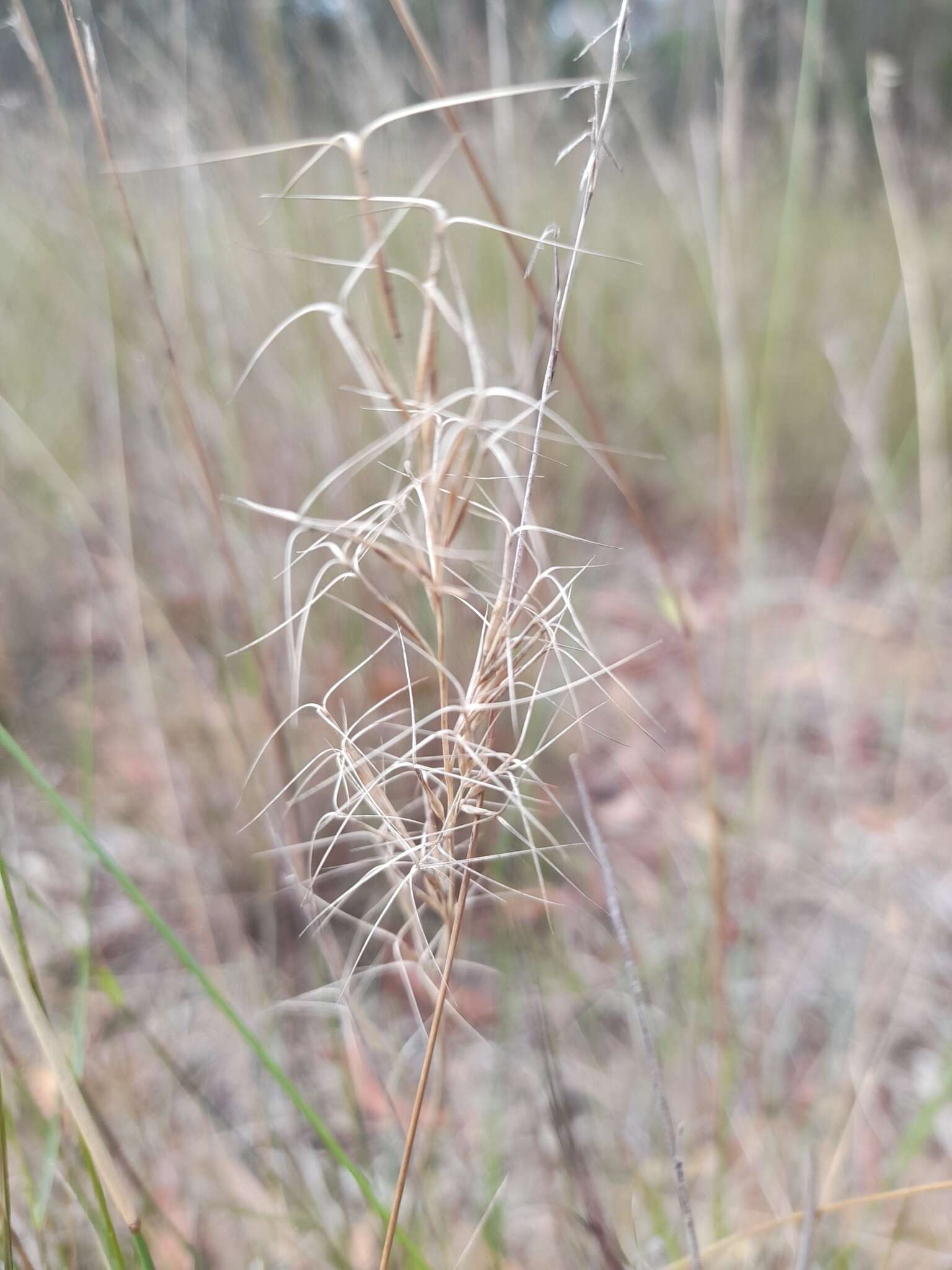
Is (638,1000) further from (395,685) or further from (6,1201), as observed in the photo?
(395,685)

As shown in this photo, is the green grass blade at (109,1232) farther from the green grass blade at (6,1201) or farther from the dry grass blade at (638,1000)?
the dry grass blade at (638,1000)

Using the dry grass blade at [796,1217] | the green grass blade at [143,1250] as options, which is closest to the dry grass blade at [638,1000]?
the dry grass blade at [796,1217]

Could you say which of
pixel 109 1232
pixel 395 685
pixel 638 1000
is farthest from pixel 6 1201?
pixel 395 685

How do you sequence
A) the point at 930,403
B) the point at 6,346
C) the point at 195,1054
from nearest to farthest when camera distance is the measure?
the point at 930,403
the point at 195,1054
the point at 6,346

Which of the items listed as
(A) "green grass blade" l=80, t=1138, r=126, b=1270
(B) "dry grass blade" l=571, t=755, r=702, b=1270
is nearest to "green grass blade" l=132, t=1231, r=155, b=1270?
(A) "green grass blade" l=80, t=1138, r=126, b=1270

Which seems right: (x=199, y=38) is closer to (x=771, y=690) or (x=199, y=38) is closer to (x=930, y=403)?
(x=930, y=403)

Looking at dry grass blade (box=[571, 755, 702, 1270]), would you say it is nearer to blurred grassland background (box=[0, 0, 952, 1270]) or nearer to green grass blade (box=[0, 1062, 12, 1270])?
blurred grassland background (box=[0, 0, 952, 1270])

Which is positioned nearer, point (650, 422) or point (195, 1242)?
point (195, 1242)

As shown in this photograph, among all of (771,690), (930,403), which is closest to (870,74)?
(930,403)
